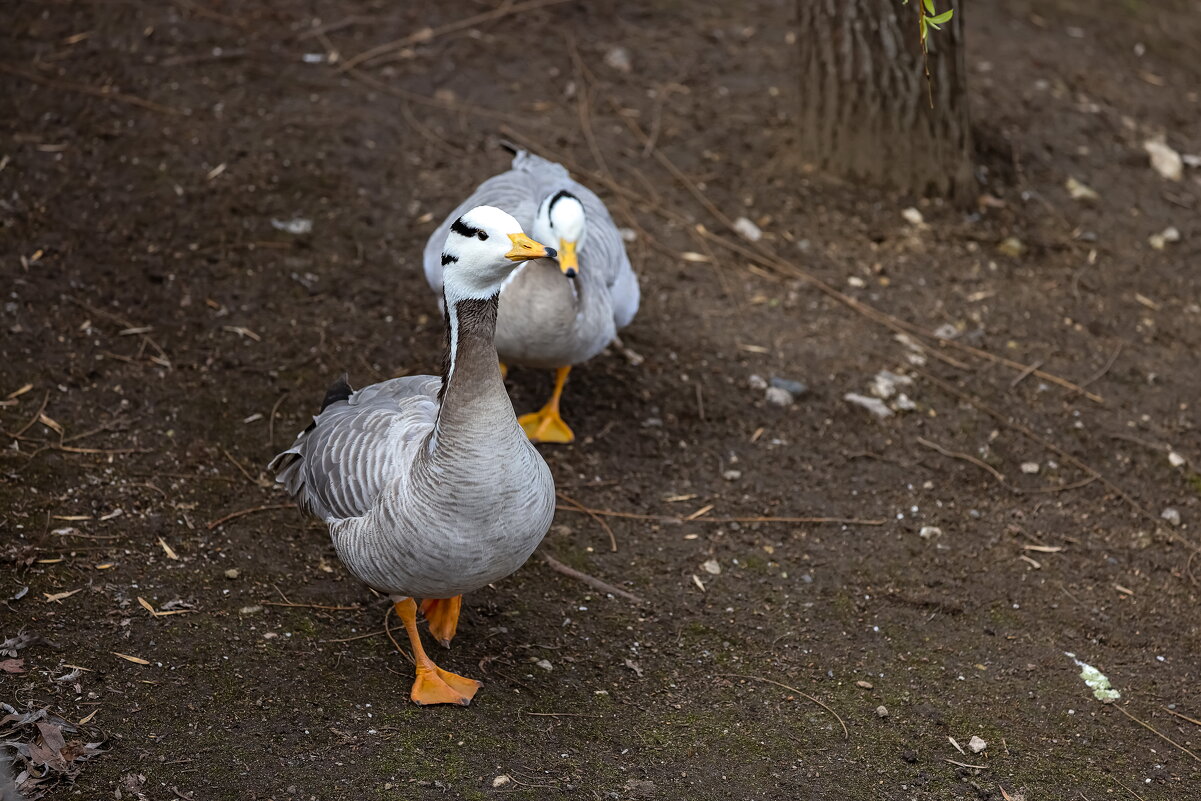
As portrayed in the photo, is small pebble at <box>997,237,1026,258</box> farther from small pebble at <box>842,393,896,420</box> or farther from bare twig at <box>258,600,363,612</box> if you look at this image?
bare twig at <box>258,600,363,612</box>

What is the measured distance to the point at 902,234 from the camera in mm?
6777

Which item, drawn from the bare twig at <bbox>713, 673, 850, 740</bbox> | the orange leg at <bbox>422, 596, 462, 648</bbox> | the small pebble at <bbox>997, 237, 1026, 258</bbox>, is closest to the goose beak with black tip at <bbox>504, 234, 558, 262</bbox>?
the orange leg at <bbox>422, 596, 462, 648</bbox>

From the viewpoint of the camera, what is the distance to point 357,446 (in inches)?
150

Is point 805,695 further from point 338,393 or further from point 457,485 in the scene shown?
point 338,393

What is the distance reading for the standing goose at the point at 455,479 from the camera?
333 centimetres

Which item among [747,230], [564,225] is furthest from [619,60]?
[564,225]

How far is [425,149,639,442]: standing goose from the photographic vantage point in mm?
4781

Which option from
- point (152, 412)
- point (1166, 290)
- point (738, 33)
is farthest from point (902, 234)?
point (152, 412)

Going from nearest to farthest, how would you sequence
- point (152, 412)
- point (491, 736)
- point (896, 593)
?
point (491, 736), point (896, 593), point (152, 412)

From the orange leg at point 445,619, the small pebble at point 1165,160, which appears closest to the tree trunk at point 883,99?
the small pebble at point 1165,160

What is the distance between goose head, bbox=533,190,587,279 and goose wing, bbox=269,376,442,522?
81 cm

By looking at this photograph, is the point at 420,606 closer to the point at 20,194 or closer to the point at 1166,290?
the point at 20,194

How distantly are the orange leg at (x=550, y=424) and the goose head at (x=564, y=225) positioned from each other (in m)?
0.77

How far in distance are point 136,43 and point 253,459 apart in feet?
12.8
